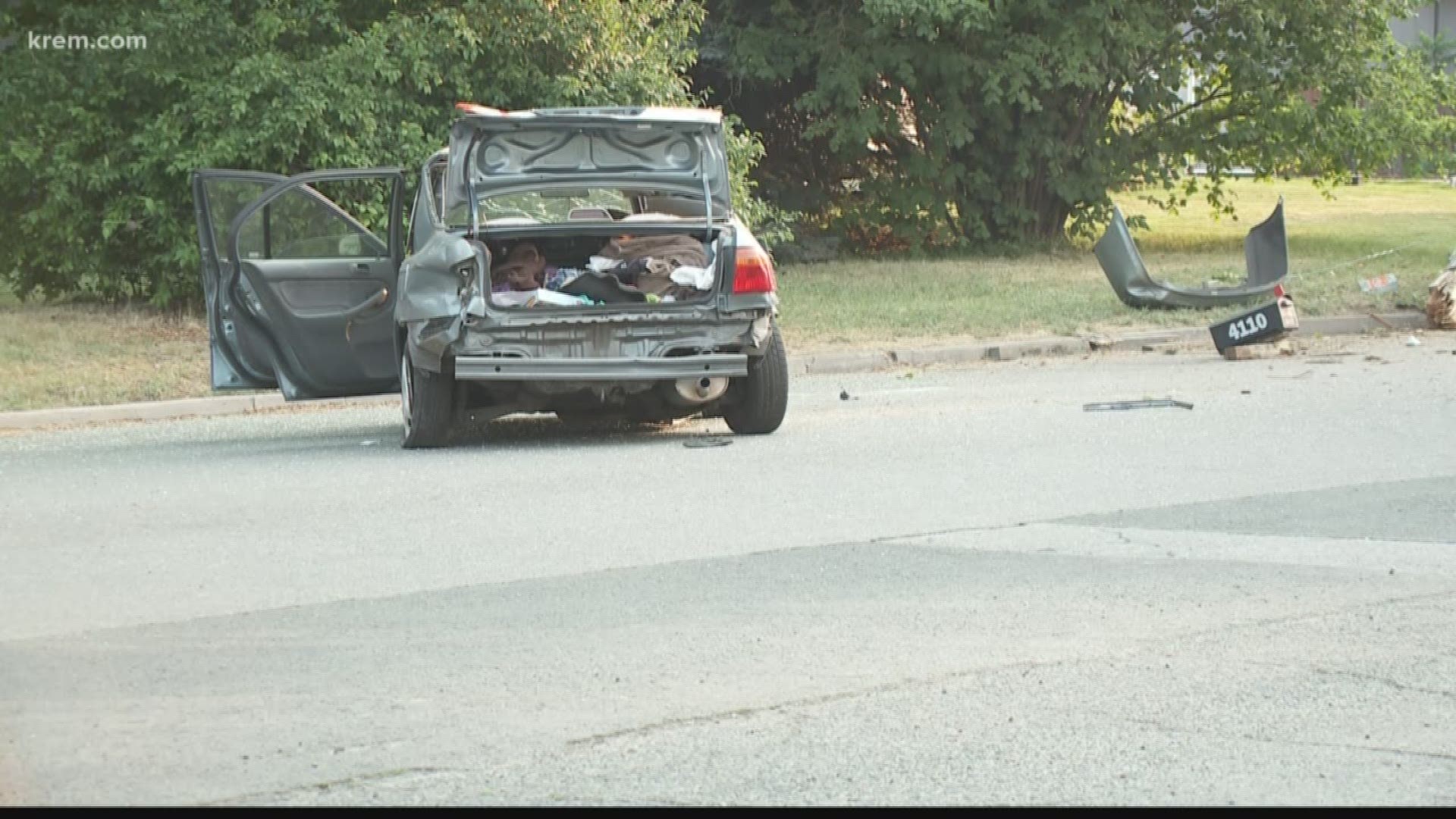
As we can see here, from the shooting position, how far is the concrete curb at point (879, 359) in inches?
531

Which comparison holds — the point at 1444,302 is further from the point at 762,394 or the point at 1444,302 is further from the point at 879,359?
the point at 762,394

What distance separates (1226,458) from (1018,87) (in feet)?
48.4

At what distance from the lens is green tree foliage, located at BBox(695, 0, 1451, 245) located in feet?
81.3

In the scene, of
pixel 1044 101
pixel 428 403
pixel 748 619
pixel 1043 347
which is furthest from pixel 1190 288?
pixel 748 619

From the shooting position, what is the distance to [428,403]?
36.1 feet

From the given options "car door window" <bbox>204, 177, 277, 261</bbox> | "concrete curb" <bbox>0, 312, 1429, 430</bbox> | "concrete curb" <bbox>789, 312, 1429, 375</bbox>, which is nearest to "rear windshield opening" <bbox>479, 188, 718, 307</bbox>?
"car door window" <bbox>204, 177, 277, 261</bbox>

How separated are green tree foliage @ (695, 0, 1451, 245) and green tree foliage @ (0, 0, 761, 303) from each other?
5.48 meters

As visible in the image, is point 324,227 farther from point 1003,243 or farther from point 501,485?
point 1003,243

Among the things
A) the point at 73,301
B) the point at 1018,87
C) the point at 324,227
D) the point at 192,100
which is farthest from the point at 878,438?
the point at 1018,87

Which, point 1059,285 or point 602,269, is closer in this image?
point 602,269

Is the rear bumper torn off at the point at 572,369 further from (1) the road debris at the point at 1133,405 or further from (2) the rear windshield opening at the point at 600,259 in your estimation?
(1) the road debris at the point at 1133,405

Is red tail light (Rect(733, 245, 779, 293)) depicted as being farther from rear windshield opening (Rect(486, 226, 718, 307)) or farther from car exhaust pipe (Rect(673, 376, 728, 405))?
car exhaust pipe (Rect(673, 376, 728, 405))

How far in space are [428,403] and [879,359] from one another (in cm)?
567

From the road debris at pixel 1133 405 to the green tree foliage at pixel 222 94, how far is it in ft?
26.0
